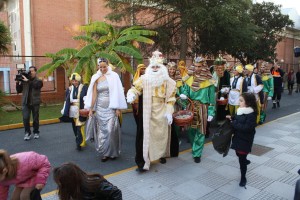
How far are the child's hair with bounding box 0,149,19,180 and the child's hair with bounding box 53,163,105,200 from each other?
2.17 ft

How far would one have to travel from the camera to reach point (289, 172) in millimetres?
4891

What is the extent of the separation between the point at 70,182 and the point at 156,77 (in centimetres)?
296

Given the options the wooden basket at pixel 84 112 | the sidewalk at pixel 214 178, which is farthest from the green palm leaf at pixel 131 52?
the sidewalk at pixel 214 178

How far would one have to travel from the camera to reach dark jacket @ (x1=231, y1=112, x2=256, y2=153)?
13.3 feet

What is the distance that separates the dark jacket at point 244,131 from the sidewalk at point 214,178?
0.66 metres

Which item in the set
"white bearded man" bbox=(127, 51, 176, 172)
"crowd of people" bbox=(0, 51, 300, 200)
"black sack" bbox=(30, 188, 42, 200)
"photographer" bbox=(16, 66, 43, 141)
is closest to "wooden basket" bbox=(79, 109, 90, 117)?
"crowd of people" bbox=(0, 51, 300, 200)

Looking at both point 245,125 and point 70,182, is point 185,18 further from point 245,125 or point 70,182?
point 70,182

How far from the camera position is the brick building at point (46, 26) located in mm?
14304

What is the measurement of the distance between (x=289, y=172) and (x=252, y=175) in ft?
2.32

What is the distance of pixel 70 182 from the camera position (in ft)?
7.41

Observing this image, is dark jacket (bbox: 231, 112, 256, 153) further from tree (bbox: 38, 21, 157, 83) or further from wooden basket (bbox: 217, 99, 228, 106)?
tree (bbox: 38, 21, 157, 83)

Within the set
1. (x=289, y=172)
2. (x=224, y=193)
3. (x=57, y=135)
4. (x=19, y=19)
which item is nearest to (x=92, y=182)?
(x=224, y=193)

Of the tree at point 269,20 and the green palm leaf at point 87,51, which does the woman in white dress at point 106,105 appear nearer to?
the green palm leaf at point 87,51

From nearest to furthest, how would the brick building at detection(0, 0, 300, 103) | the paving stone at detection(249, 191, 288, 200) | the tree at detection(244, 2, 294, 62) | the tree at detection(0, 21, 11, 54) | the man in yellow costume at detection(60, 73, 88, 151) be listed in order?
the paving stone at detection(249, 191, 288, 200) → the man in yellow costume at detection(60, 73, 88, 151) → the tree at detection(0, 21, 11, 54) → the brick building at detection(0, 0, 300, 103) → the tree at detection(244, 2, 294, 62)
